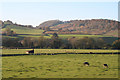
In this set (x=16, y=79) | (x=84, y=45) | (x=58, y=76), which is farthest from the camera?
(x=84, y=45)

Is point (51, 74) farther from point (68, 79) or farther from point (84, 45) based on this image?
point (84, 45)

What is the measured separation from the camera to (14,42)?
12394 centimetres

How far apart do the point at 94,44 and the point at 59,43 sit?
783 inches

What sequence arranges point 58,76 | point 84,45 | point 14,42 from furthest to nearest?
point 84,45
point 14,42
point 58,76

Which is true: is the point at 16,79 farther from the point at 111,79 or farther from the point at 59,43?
the point at 59,43

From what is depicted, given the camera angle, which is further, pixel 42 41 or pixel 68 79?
pixel 42 41

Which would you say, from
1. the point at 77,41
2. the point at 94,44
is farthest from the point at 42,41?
the point at 94,44

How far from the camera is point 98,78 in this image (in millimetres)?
27641

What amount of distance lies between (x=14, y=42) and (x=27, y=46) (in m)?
7.10

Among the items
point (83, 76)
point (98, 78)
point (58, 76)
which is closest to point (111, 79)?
point (98, 78)

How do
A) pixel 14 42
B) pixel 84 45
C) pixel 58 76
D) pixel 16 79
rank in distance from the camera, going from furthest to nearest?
pixel 84 45 < pixel 14 42 < pixel 58 76 < pixel 16 79

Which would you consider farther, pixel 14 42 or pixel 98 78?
pixel 14 42

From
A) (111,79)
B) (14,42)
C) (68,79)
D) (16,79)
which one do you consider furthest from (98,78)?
(14,42)

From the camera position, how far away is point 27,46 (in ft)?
413
